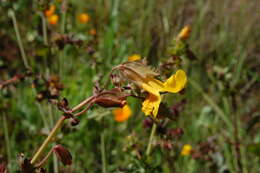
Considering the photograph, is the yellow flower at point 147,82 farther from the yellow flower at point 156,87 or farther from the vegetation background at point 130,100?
the vegetation background at point 130,100

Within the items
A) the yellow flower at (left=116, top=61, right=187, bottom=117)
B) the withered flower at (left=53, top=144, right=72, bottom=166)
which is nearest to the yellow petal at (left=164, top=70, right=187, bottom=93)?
the yellow flower at (left=116, top=61, right=187, bottom=117)

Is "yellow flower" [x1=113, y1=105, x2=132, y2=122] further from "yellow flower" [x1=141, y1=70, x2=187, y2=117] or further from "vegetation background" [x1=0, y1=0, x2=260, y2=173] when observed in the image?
"yellow flower" [x1=141, y1=70, x2=187, y2=117]

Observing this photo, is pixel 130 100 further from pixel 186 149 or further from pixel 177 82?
pixel 177 82

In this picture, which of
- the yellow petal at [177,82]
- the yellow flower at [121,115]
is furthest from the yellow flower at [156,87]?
the yellow flower at [121,115]

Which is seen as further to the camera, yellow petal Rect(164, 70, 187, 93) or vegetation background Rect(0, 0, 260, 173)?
vegetation background Rect(0, 0, 260, 173)

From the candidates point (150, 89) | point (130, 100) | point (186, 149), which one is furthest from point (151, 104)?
point (130, 100)
